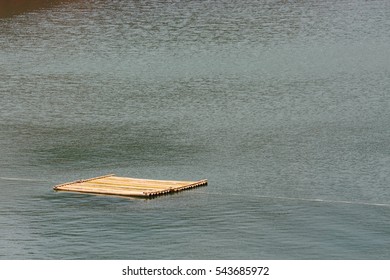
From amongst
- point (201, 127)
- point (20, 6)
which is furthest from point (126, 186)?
point (20, 6)

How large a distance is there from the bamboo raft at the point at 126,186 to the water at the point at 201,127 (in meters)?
→ 0.56

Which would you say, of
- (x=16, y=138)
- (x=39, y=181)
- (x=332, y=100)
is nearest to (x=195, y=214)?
(x=39, y=181)

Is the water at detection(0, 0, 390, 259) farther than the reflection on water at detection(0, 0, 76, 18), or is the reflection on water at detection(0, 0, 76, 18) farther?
the reflection on water at detection(0, 0, 76, 18)

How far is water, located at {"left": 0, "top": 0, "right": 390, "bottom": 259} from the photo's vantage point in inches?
2346

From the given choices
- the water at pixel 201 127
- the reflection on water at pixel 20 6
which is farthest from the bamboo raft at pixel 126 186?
the reflection on water at pixel 20 6

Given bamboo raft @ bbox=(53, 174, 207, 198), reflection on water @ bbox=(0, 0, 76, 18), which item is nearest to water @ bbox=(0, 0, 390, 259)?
bamboo raft @ bbox=(53, 174, 207, 198)

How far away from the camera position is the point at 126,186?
219 feet

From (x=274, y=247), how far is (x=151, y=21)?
7559cm

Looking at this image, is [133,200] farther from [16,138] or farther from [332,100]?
[332,100]

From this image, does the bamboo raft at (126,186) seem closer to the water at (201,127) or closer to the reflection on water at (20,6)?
the water at (201,127)

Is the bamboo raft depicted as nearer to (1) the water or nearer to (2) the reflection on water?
(1) the water

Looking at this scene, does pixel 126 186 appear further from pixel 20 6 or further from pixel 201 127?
pixel 20 6

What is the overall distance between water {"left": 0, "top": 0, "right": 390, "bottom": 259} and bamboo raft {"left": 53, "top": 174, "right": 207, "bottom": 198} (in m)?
0.56

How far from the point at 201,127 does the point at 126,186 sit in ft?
59.0
